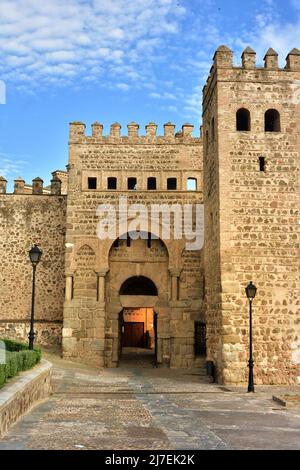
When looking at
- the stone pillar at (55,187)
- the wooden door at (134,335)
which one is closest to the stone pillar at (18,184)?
the stone pillar at (55,187)

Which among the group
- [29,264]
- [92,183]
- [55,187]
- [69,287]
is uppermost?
[55,187]

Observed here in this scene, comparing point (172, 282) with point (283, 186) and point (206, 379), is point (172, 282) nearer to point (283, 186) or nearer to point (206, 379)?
point (206, 379)

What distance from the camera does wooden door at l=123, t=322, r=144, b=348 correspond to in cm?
3238

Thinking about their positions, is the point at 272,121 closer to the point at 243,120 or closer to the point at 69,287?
the point at 243,120

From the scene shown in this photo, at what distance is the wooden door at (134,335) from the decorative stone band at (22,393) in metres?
20.9

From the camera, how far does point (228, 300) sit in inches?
588

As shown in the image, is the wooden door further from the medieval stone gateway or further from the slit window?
the slit window

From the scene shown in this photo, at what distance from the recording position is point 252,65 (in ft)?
52.8

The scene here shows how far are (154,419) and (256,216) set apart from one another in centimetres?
820

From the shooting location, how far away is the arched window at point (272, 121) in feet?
53.1

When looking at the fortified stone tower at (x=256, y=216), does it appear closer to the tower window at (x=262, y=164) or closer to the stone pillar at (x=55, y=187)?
the tower window at (x=262, y=164)

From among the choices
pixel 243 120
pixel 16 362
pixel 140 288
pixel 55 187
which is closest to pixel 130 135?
pixel 55 187

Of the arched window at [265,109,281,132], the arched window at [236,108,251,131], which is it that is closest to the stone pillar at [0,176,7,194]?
the arched window at [236,108,251,131]

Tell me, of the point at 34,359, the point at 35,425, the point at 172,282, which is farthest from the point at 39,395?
the point at 172,282
